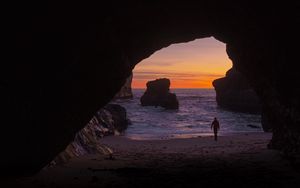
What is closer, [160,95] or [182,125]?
[182,125]

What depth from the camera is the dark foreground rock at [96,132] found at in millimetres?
21281

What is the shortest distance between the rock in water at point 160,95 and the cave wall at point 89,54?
80.5 meters

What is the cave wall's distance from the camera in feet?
42.2

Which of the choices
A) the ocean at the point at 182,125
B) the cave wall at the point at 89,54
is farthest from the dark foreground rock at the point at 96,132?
the cave wall at the point at 89,54

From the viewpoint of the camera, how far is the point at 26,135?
14.7 meters

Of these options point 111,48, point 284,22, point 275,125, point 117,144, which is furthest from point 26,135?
point 117,144

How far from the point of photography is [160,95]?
340ft

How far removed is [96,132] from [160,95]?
68891 millimetres

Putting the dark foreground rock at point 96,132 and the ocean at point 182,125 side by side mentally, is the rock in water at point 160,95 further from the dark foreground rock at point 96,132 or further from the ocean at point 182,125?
the dark foreground rock at point 96,132

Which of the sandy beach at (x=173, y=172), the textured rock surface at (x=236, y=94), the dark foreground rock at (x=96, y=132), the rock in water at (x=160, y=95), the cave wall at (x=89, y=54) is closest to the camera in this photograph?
the cave wall at (x=89, y=54)

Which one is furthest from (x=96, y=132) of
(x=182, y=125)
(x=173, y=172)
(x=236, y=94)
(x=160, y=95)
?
(x=160, y=95)

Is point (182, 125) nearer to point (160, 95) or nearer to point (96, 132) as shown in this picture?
point (96, 132)

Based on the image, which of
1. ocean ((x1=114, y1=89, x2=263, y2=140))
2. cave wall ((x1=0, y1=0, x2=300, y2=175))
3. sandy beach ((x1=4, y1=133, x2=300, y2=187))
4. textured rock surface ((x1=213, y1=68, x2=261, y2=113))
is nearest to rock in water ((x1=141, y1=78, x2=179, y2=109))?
textured rock surface ((x1=213, y1=68, x2=261, y2=113))

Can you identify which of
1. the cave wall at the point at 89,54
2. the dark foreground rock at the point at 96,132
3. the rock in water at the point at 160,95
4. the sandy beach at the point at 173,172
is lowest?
the rock in water at the point at 160,95
